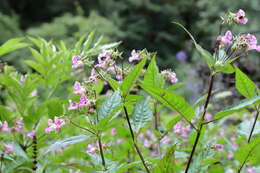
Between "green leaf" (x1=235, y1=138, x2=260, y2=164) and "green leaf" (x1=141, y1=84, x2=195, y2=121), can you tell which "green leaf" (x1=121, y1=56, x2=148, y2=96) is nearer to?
"green leaf" (x1=141, y1=84, x2=195, y2=121)

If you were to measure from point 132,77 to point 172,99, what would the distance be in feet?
0.38

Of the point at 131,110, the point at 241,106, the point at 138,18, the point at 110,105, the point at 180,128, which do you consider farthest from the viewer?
the point at 138,18

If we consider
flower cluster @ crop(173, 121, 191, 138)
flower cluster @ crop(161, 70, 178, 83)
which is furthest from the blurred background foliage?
flower cluster @ crop(161, 70, 178, 83)

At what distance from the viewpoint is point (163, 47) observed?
19.4 m

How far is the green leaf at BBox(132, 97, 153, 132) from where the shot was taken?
3.60 feet

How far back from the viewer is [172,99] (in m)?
0.90

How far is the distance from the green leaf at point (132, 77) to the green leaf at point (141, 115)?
0.46 ft

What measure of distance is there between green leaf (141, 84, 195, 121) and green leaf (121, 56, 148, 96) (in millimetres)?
63

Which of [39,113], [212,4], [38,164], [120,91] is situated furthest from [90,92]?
[212,4]

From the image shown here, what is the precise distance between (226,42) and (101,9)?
62.6 ft

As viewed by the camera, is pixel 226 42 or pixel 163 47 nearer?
pixel 226 42

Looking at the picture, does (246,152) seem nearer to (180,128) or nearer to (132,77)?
(132,77)

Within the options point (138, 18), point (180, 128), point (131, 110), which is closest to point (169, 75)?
point (131, 110)

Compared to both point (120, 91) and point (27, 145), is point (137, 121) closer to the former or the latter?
point (120, 91)
